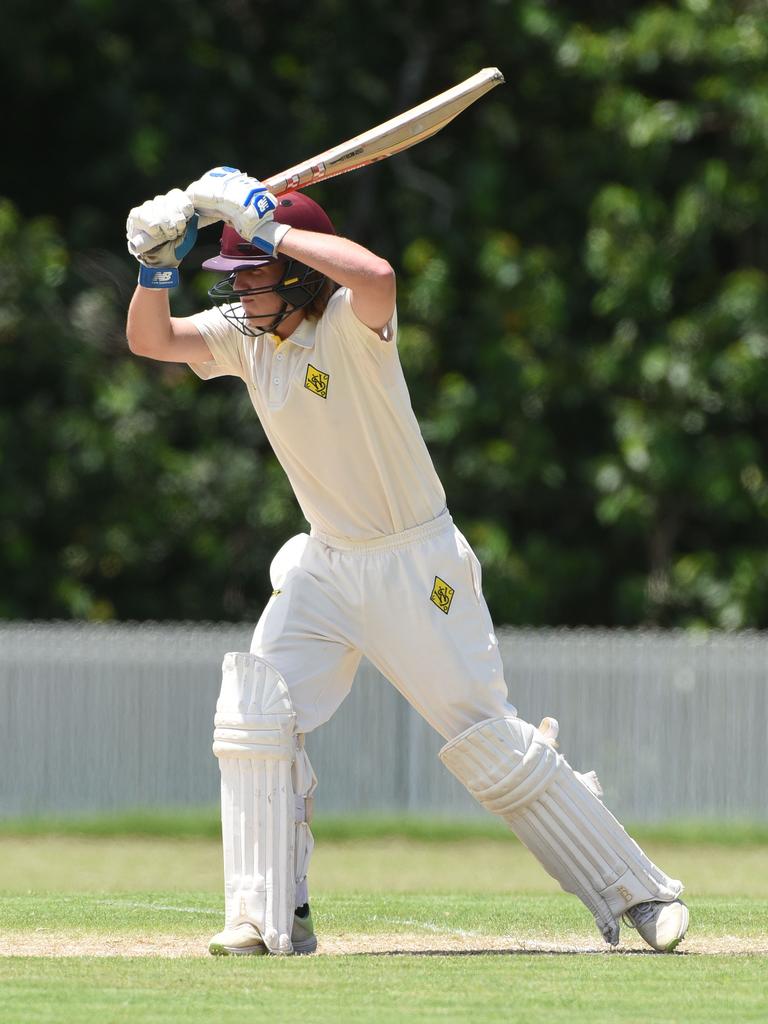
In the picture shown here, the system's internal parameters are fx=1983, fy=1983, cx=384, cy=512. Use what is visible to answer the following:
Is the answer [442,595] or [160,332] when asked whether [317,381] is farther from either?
[442,595]

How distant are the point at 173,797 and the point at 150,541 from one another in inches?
97.4

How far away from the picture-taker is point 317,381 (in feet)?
16.2

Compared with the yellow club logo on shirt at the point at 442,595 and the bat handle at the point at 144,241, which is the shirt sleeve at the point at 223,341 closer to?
the bat handle at the point at 144,241

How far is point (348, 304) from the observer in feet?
16.0

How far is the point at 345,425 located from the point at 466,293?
34.2 feet

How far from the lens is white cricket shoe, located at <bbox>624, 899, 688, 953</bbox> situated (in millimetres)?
5000

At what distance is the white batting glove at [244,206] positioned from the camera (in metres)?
4.72

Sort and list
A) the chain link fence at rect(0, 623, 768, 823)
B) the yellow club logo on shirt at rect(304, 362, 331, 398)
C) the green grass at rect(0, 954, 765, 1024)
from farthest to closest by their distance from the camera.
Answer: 1. the chain link fence at rect(0, 623, 768, 823)
2. the yellow club logo on shirt at rect(304, 362, 331, 398)
3. the green grass at rect(0, 954, 765, 1024)

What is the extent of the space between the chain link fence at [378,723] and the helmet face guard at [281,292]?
7.88 m

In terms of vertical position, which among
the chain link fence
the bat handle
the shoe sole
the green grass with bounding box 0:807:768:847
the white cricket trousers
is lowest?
the green grass with bounding box 0:807:768:847

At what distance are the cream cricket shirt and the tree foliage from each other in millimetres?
9082

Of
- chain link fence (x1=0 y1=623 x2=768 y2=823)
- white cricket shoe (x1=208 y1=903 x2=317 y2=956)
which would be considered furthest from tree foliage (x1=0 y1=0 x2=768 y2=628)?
white cricket shoe (x1=208 y1=903 x2=317 y2=956)

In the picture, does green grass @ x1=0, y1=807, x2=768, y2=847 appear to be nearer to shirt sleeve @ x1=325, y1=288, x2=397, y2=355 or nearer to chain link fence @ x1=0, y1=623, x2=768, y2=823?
chain link fence @ x1=0, y1=623, x2=768, y2=823

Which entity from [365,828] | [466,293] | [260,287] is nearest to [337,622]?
[260,287]
